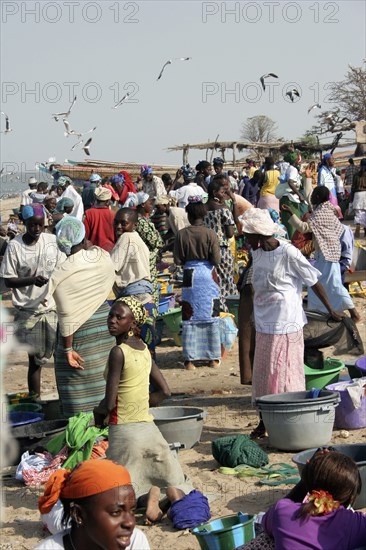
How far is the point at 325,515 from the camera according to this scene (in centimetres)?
418

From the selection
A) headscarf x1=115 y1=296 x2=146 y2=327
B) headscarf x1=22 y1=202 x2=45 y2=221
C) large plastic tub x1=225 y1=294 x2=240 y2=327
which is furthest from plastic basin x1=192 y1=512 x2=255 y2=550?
large plastic tub x1=225 y1=294 x2=240 y2=327

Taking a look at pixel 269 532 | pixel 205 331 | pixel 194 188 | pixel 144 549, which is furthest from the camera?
pixel 194 188

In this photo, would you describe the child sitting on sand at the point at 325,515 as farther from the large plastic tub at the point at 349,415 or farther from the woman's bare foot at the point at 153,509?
the large plastic tub at the point at 349,415

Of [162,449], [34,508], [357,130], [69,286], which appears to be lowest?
[34,508]

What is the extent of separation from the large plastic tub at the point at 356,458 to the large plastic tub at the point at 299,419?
0.79 m

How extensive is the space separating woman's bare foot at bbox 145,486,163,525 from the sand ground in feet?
0.14

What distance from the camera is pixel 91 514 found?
3.40 metres

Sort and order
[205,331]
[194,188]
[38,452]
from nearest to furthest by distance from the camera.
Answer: [38,452] → [205,331] → [194,188]

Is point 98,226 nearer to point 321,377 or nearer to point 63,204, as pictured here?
point 63,204

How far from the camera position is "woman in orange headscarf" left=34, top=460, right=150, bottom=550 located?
3391mm

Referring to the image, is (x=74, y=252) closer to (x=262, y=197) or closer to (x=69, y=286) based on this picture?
(x=69, y=286)

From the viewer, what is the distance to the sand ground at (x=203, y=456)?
238 inches

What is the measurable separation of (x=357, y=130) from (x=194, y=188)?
2047cm

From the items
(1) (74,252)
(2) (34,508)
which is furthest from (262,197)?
(2) (34,508)
